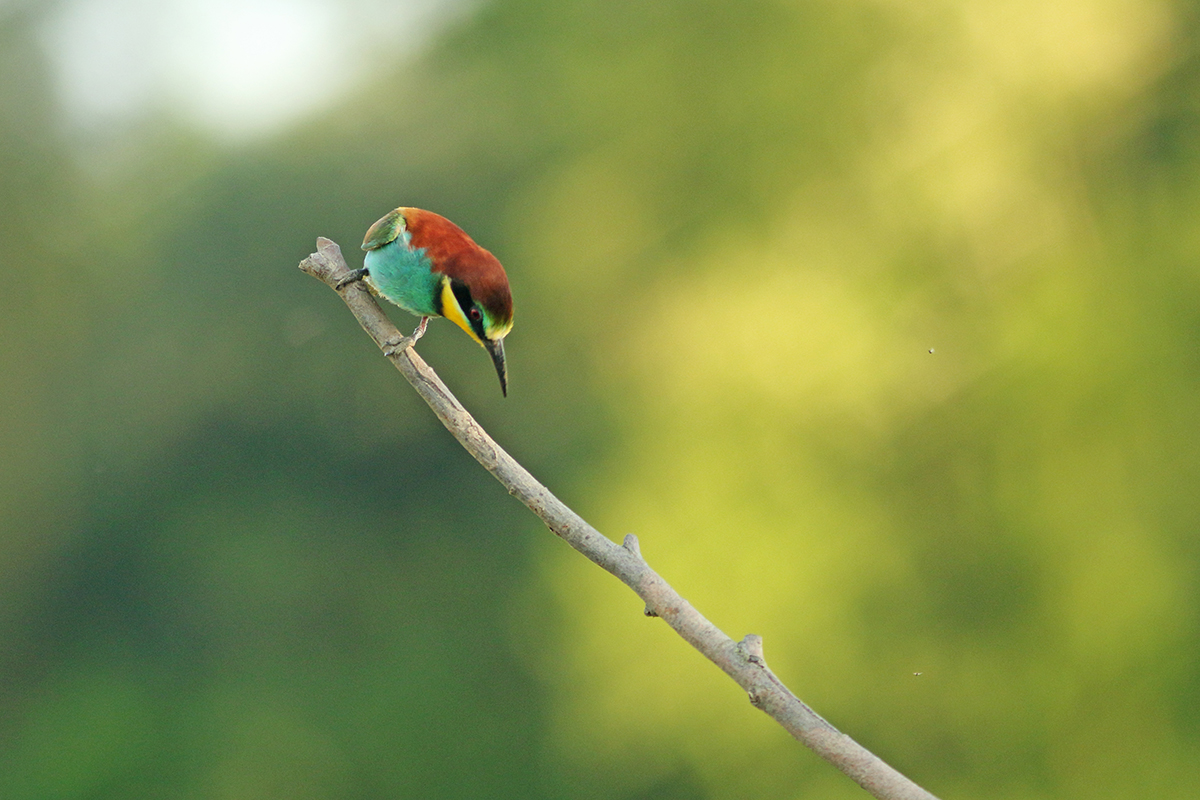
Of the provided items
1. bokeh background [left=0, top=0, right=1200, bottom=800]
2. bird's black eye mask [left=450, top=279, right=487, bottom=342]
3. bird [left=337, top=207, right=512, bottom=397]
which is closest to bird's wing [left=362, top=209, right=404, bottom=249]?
bird [left=337, top=207, right=512, bottom=397]

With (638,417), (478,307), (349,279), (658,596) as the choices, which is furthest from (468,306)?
(638,417)

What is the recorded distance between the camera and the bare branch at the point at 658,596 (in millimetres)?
795

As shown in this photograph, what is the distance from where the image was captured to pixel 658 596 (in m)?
0.87

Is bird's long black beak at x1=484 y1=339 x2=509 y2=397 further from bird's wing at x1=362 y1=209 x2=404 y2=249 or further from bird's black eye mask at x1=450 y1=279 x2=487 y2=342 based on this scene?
bird's wing at x1=362 y1=209 x2=404 y2=249

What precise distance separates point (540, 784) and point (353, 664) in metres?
0.61

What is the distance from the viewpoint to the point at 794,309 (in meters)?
2.30

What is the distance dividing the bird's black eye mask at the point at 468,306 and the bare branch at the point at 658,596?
0.09 metres

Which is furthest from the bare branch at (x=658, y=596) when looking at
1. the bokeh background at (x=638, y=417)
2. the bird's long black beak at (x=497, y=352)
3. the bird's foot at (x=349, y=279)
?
the bokeh background at (x=638, y=417)

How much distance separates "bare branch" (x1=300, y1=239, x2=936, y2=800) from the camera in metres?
0.80

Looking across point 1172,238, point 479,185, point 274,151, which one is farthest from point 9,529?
point 1172,238

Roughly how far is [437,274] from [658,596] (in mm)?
459

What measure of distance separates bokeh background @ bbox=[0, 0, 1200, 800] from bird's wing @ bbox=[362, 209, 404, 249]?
1.37 meters

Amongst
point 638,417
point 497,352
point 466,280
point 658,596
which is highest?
point 466,280

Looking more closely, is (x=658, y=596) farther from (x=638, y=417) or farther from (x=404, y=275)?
(x=638, y=417)
